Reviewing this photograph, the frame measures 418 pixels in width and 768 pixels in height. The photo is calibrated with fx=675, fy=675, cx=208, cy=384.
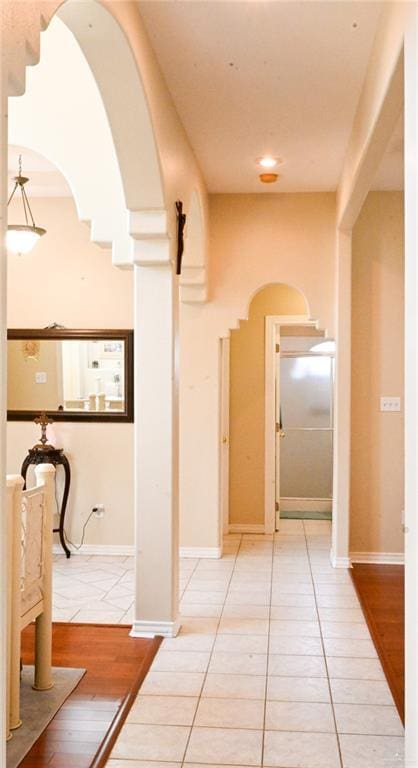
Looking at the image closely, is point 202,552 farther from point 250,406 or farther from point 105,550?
point 250,406

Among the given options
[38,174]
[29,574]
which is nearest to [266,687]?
[29,574]

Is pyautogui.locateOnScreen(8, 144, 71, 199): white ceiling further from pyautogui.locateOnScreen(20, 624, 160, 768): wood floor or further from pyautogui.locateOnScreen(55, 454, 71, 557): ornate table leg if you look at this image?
→ pyautogui.locateOnScreen(20, 624, 160, 768): wood floor

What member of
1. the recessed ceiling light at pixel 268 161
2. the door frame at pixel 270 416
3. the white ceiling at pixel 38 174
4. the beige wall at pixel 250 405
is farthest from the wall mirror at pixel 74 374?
the recessed ceiling light at pixel 268 161

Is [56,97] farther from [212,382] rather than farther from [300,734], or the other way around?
[300,734]

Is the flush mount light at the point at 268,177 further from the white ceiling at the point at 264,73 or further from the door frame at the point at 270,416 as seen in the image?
the door frame at the point at 270,416

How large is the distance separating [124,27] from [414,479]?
1.85 metres

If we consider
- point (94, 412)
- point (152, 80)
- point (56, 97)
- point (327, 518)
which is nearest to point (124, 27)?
point (152, 80)

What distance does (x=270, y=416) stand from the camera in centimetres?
612

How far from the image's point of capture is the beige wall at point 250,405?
6.15 metres

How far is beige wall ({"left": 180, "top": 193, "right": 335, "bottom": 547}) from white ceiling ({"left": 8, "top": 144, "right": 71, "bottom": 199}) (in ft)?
3.90

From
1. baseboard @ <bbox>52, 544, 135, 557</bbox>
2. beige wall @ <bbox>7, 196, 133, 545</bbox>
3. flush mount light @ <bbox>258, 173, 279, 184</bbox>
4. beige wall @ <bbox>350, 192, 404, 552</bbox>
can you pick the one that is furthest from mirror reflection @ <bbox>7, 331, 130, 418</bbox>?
beige wall @ <bbox>350, 192, 404, 552</bbox>

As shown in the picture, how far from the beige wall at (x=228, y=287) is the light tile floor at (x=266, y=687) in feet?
2.88

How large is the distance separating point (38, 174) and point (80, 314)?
1.10 metres

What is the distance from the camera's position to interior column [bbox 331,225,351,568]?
193 inches
